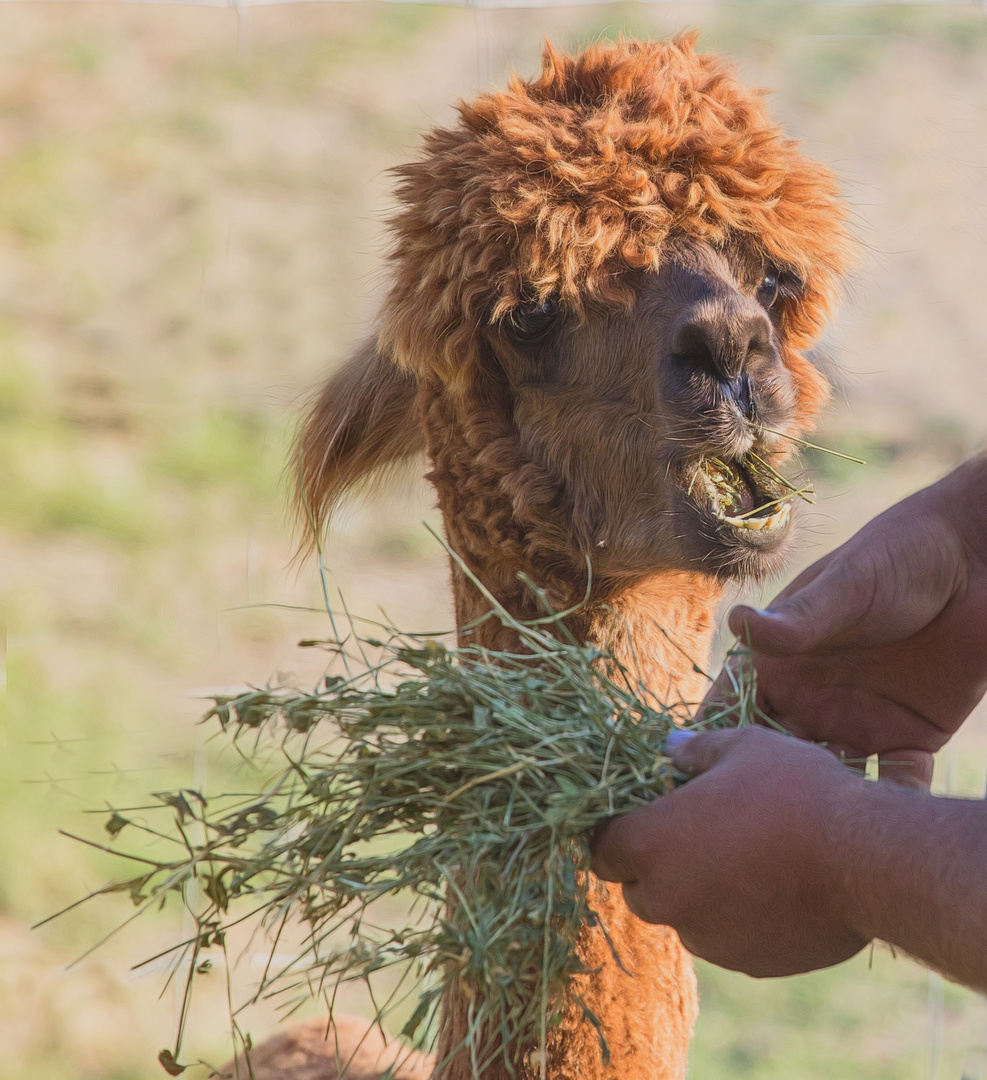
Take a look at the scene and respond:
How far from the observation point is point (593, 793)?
1.36 meters

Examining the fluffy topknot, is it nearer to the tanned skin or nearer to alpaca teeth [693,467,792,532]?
alpaca teeth [693,467,792,532]

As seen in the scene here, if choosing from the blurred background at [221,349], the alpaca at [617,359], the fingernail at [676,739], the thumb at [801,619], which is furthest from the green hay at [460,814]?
the blurred background at [221,349]

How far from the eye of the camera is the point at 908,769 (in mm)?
1766

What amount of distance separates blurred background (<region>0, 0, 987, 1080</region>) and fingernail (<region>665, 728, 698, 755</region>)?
138 inches

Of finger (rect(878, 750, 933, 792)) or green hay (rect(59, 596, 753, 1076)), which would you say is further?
finger (rect(878, 750, 933, 792))

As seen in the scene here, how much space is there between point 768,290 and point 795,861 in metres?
1.09

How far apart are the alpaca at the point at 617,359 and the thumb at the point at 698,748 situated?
322mm

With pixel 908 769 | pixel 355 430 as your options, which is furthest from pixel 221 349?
pixel 908 769

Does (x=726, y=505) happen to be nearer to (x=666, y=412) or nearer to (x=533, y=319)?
(x=666, y=412)

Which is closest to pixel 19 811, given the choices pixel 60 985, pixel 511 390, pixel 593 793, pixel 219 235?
pixel 60 985

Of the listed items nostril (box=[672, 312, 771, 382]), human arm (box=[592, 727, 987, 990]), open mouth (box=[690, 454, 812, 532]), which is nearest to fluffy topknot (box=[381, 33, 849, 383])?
nostril (box=[672, 312, 771, 382])

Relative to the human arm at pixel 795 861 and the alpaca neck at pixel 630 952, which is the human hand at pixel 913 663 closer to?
the alpaca neck at pixel 630 952

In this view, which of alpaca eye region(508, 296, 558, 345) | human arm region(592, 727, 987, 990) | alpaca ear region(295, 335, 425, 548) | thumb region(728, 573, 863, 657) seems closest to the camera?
human arm region(592, 727, 987, 990)

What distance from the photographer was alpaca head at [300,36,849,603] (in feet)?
5.94
